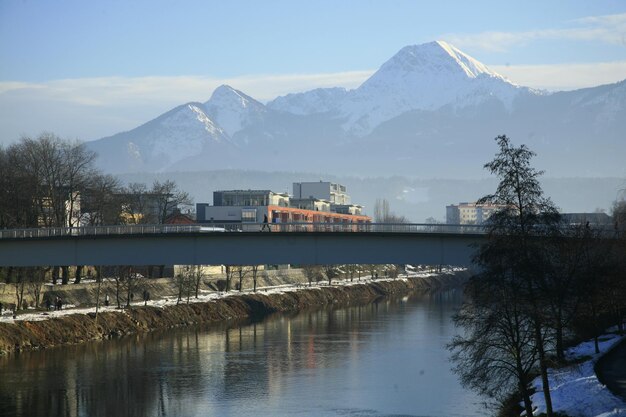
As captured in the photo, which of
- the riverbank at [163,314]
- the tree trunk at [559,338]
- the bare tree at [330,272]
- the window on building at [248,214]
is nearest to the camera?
the tree trunk at [559,338]

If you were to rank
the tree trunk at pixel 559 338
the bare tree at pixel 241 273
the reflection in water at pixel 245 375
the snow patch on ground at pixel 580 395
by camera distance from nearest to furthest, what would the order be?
1. the snow patch on ground at pixel 580 395
2. the tree trunk at pixel 559 338
3. the reflection in water at pixel 245 375
4. the bare tree at pixel 241 273

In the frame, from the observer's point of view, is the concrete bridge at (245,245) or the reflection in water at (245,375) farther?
the concrete bridge at (245,245)

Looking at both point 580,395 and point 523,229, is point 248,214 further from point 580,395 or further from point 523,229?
point 523,229

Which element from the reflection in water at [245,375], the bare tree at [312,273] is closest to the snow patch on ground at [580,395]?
the reflection in water at [245,375]

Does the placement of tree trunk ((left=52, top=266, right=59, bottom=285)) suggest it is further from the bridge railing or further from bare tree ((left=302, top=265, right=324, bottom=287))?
bare tree ((left=302, top=265, right=324, bottom=287))

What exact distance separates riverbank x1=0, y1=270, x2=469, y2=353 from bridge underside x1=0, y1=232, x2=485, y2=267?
12510 millimetres

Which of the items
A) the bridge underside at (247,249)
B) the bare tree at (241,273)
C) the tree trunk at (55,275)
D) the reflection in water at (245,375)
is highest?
the bridge underside at (247,249)

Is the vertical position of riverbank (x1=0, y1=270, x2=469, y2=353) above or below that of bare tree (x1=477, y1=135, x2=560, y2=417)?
below

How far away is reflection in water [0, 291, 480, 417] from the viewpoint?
204 feet

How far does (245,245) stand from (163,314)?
41102mm

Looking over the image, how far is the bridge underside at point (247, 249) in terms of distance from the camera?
2625 inches

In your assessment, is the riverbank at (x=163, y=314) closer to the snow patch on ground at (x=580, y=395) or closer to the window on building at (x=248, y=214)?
the window on building at (x=248, y=214)

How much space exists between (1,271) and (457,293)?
8856 cm

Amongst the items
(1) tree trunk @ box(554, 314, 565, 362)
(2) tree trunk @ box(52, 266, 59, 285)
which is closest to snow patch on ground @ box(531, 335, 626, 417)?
(1) tree trunk @ box(554, 314, 565, 362)
